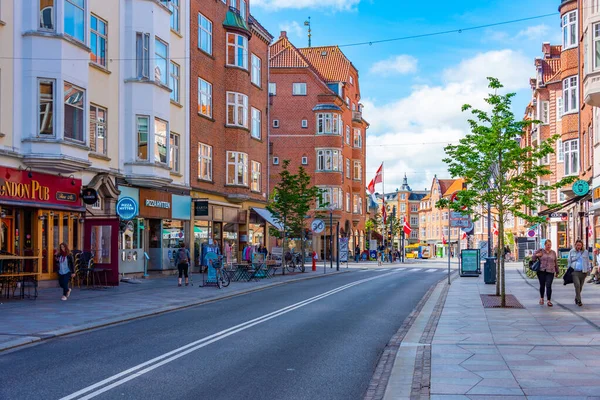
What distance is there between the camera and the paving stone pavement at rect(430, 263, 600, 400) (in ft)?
25.6

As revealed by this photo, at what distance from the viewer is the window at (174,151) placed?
1296 inches

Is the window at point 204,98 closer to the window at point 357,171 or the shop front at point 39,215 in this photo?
the shop front at point 39,215

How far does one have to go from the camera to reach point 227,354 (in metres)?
10.5

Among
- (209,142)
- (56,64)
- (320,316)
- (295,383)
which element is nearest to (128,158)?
(56,64)

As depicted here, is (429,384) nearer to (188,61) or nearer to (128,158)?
(128,158)

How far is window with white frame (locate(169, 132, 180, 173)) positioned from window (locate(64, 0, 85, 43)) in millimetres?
8795

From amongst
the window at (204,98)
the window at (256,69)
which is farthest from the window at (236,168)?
the window at (256,69)

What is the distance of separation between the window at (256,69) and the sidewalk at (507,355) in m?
27.6

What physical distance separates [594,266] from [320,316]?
17.7 meters

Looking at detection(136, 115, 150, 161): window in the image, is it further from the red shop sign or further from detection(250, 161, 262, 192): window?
detection(250, 161, 262, 192): window

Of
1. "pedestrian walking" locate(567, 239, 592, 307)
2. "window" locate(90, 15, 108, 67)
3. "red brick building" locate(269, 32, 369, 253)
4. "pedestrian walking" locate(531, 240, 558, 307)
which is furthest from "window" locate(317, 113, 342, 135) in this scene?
"pedestrian walking" locate(567, 239, 592, 307)

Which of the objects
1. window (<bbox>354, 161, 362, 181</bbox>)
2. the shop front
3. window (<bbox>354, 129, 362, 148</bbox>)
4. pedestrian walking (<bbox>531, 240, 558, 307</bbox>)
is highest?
window (<bbox>354, 129, 362, 148</bbox>)

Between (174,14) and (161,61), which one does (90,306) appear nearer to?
(161,61)

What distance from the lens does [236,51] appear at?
39125 millimetres
